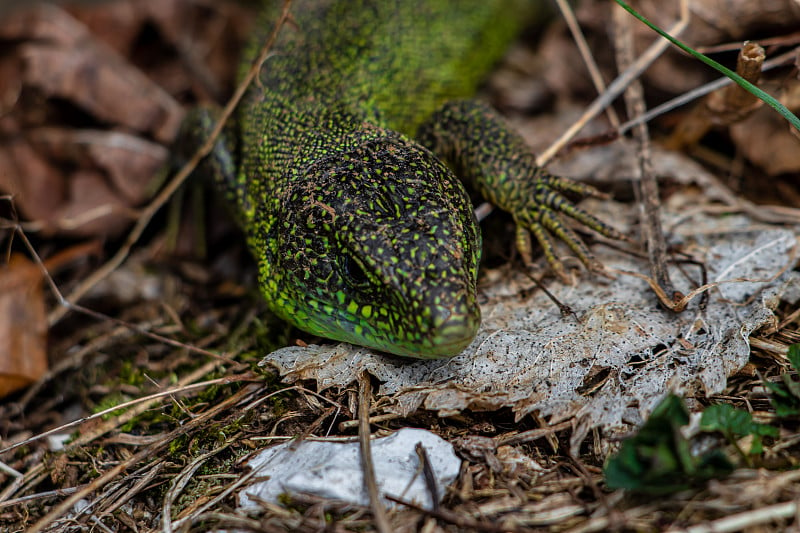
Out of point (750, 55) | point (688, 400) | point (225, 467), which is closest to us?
point (688, 400)

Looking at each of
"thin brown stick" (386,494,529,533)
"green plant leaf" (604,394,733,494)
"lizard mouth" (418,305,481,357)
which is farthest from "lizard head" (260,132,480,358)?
"green plant leaf" (604,394,733,494)

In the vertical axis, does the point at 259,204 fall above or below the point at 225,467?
above

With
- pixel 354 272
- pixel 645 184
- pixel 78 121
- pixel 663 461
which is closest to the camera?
pixel 663 461

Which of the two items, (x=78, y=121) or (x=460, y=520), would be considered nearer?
(x=460, y=520)

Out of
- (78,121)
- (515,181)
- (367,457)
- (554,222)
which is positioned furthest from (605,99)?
(78,121)

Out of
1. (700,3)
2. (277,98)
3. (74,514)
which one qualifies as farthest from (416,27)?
(74,514)

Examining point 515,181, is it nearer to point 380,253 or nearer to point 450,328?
point 380,253

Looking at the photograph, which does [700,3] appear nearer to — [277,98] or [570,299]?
[570,299]

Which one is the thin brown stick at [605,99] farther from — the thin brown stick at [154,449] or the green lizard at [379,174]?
the thin brown stick at [154,449]
